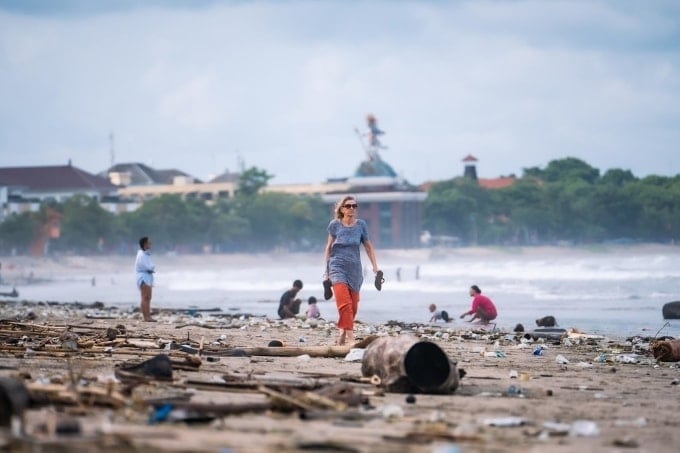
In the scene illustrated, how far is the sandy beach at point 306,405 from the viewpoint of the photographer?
6898 millimetres

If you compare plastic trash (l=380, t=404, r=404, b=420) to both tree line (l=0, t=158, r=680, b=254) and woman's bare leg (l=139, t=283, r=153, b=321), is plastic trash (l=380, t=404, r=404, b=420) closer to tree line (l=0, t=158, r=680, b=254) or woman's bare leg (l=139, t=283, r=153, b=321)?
woman's bare leg (l=139, t=283, r=153, b=321)

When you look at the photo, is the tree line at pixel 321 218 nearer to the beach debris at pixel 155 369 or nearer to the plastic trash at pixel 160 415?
the beach debris at pixel 155 369

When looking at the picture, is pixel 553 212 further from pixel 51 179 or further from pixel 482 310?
pixel 482 310

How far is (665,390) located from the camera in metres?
10.6

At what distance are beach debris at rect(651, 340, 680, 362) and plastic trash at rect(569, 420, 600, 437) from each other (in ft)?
19.3

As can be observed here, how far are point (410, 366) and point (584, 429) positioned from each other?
7.62 feet

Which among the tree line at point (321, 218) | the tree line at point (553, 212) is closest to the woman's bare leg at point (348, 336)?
the tree line at point (321, 218)

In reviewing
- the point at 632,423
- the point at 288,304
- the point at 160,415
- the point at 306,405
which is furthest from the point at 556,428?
the point at 288,304

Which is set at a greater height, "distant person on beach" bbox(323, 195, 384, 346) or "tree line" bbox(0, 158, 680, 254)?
"tree line" bbox(0, 158, 680, 254)

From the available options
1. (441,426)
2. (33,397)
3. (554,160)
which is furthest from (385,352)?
(554,160)

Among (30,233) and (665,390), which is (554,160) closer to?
(30,233)

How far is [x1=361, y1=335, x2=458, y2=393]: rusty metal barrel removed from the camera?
972 cm

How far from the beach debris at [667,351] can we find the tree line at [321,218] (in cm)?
10661

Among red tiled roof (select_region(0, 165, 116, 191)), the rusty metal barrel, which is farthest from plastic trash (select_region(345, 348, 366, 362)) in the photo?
red tiled roof (select_region(0, 165, 116, 191))
